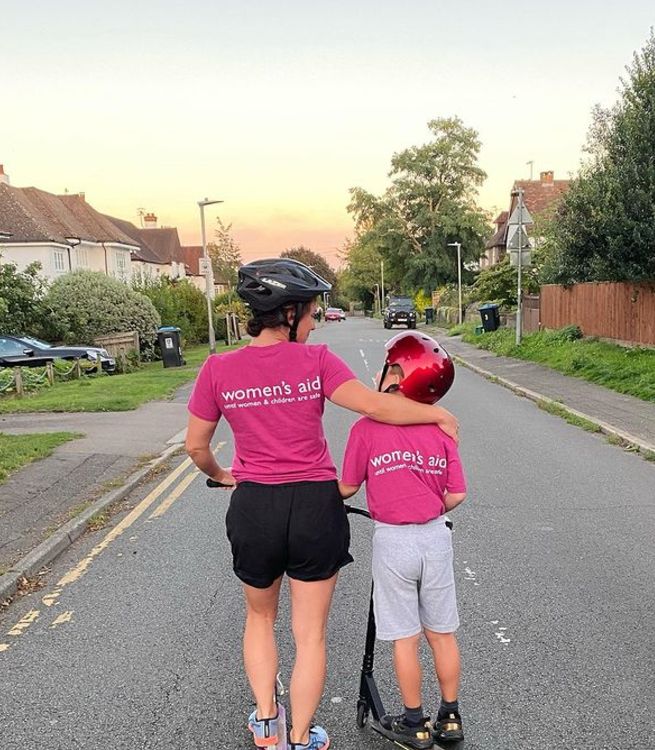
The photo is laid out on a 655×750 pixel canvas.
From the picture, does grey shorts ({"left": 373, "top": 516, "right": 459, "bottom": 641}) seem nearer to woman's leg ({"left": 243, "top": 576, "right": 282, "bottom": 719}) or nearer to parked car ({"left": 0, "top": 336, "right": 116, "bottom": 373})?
woman's leg ({"left": 243, "top": 576, "right": 282, "bottom": 719})

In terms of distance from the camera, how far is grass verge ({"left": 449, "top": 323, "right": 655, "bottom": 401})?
1342 centimetres

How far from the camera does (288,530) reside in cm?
250

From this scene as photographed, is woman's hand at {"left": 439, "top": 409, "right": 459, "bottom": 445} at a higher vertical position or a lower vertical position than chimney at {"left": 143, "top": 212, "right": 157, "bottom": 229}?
lower

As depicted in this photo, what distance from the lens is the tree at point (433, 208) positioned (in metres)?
59.1

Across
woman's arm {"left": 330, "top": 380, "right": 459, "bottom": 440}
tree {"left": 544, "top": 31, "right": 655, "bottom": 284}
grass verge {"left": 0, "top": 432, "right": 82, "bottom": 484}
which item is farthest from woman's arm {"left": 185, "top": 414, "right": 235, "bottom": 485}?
tree {"left": 544, "top": 31, "right": 655, "bottom": 284}

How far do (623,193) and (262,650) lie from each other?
15.8m

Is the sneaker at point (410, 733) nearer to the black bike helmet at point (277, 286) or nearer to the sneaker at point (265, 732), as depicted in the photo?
the sneaker at point (265, 732)

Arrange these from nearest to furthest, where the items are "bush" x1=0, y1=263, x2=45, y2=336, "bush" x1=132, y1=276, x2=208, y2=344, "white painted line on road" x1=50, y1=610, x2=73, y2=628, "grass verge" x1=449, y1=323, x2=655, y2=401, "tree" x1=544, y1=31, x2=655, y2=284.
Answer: "white painted line on road" x1=50, y1=610, x2=73, y2=628 < "grass verge" x1=449, y1=323, x2=655, y2=401 < "tree" x1=544, y1=31, x2=655, y2=284 < "bush" x1=0, y1=263, x2=45, y2=336 < "bush" x1=132, y1=276, x2=208, y2=344

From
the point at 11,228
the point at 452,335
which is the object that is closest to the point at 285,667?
the point at 452,335

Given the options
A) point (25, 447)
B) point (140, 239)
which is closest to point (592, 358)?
point (25, 447)

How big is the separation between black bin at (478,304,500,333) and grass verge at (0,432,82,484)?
2236cm

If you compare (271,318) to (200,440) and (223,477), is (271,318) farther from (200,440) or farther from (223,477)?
(223,477)

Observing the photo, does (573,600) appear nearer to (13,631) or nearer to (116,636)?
(116,636)

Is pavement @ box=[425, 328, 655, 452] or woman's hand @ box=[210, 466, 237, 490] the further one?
pavement @ box=[425, 328, 655, 452]
